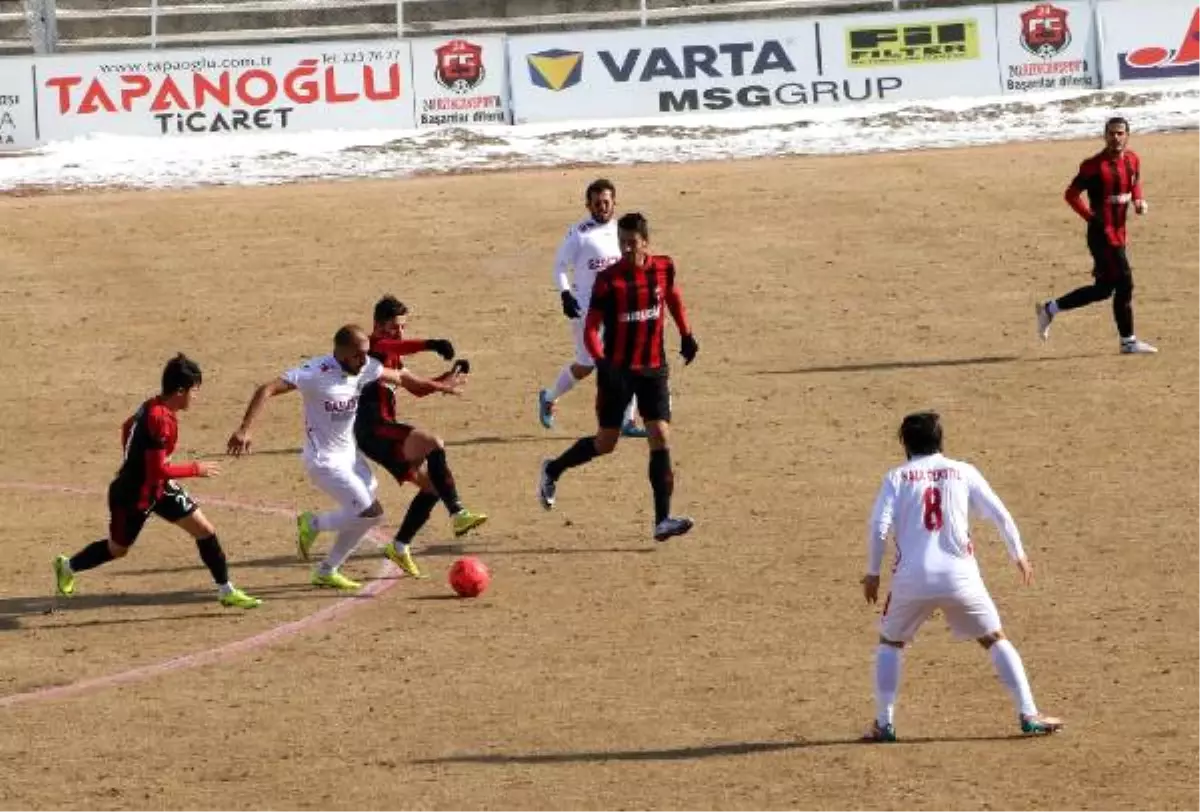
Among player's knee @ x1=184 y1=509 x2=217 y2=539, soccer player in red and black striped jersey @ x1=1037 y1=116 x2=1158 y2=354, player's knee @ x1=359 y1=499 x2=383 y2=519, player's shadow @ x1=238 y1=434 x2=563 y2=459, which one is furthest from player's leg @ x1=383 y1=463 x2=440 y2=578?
soccer player in red and black striped jersey @ x1=1037 y1=116 x2=1158 y2=354

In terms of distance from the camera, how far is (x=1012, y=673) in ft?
43.1

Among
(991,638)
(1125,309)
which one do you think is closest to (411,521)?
(991,638)

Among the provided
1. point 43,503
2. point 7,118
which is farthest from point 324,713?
point 7,118

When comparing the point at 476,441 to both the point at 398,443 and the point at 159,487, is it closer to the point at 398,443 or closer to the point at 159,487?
the point at 398,443

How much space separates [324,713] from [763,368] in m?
11.6

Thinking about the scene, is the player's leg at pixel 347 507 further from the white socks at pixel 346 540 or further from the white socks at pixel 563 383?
the white socks at pixel 563 383

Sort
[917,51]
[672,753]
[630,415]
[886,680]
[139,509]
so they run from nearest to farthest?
[886,680], [672,753], [139,509], [630,415], [917,51]

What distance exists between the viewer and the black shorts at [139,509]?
16.6 meters

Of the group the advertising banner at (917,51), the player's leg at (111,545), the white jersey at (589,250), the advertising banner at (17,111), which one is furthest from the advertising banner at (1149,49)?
the player's leg at (111,545)

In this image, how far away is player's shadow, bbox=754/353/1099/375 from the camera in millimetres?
25047

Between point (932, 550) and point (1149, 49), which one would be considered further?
point (1149, 49)

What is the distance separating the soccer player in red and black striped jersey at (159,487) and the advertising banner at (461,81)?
75.3 ft

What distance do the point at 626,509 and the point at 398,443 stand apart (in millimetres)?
2849

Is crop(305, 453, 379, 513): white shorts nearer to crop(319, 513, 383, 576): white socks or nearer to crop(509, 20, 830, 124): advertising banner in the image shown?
crop(319, 513, 383, 576): white socks
